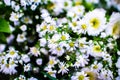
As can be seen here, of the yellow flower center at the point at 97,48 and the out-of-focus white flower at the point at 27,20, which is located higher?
the out-of-focus white flower at the point at 27,20

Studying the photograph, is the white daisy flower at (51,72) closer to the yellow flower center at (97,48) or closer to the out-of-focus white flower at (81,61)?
the out-of-focus white flower at (81,61)

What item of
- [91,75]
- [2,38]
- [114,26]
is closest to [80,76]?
[91,75]

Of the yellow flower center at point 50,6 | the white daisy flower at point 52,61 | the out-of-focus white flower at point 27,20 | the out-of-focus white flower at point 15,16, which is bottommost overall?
the white daisy flower at point 52,61

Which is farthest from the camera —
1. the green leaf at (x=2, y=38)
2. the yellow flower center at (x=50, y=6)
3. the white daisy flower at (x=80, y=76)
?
the yellow flower center at (x=50, y=6)

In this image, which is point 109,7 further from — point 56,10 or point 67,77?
point 67,77

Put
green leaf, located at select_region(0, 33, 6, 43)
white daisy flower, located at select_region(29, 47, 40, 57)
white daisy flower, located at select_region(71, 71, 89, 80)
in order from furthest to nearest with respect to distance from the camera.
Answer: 1. green leaf, located at select_region(0, 33, 6, 43)
2. white daisy flower, located at select_region(29, 47, 40, 57)
3. white daisy flower, located at select_region(71, 71, 89, 80)

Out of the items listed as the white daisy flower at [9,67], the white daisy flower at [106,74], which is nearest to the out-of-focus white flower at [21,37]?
the white daisy flower at [9,67]

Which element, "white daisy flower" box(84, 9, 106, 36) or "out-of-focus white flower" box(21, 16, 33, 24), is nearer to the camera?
"white daisy flower" box(84, 9, 106, 36)

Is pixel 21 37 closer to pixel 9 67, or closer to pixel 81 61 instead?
pixel 9 67

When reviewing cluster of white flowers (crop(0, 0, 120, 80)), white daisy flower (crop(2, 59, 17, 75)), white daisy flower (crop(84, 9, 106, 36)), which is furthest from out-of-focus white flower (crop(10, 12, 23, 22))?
white daisy flower (crop(84, 9, 106, 36))

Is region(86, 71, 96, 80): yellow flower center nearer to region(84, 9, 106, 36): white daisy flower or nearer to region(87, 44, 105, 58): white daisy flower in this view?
region(87, 44, 105, 58): white daisy flower
